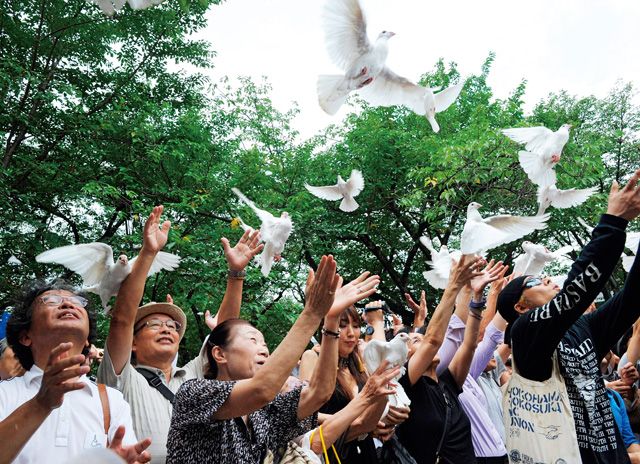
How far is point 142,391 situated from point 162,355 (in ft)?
1.12

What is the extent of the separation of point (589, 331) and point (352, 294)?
1214 millimetres

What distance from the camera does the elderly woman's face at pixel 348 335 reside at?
337cm

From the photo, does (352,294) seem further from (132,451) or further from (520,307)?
(520,307)

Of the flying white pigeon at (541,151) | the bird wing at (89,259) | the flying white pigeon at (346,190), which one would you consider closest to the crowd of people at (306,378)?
the bird wing at (89,259)

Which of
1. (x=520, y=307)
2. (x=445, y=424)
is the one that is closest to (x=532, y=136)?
(x=520, y=307)

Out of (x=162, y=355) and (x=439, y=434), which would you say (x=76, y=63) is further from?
(x=439, y=434)

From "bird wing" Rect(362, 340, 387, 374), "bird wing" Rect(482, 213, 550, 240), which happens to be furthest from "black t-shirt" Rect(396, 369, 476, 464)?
"bird wing" Rect(482, 213, 550, 240)

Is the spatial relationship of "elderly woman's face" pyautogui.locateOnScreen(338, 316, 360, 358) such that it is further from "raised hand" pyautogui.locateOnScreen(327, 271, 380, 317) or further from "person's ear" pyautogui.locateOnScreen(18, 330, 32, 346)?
"person's ear" pyautogui.locateOnScreen(18, 330, 32, 346)

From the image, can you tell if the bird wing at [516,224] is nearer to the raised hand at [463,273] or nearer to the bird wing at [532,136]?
the bird wing at [532,136]

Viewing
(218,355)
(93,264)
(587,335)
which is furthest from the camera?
(93,264)

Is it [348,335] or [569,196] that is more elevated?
[569,196]

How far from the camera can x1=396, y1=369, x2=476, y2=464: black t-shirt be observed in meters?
3.23

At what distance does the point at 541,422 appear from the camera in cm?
251

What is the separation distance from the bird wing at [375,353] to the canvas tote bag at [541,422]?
0.64m
